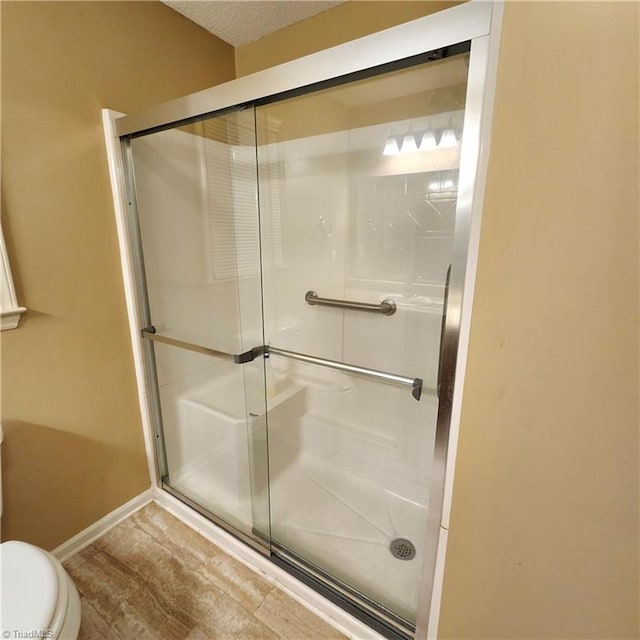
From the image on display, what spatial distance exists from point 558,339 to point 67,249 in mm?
1556

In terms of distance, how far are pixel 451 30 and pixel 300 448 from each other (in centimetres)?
177

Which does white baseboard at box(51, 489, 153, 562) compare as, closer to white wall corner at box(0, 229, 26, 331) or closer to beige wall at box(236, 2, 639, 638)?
white wall corner at box(0, 229, 26, 331)

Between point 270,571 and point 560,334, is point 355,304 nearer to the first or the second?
point 560,334

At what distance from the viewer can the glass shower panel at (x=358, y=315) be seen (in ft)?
4.39

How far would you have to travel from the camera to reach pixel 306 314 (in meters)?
1.80

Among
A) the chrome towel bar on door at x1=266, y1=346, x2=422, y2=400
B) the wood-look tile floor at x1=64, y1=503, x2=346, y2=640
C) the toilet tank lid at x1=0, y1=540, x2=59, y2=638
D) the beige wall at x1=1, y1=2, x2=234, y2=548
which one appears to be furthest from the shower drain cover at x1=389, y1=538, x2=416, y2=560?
the beige wall at x1=1, y1=2, x2=234, y2=548

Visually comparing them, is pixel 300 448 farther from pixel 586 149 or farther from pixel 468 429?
pixel 586 149

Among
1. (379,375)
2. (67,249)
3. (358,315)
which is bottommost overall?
(379,375)

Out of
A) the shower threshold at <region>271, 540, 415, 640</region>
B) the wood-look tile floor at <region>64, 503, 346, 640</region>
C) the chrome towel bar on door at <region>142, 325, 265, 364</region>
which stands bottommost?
the wood-look tile floor at <region>64, 503, 346, 640</region>

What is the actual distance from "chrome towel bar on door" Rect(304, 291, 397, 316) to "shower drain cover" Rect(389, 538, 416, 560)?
984mm

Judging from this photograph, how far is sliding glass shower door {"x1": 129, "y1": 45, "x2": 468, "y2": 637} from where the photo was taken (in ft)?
4.54

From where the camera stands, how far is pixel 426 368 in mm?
1508

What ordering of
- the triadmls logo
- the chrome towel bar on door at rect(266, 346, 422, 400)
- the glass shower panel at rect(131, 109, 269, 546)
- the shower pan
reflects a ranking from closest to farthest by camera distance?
1. the triadmls logo
2. the chrome towel bar on door at rect(266, 346, 422, 400)
3. the shower pan
4. the glass shower panel at rect(131, 109, 269, 546)

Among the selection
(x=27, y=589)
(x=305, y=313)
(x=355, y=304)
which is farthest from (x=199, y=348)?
(x=27, y=589)
